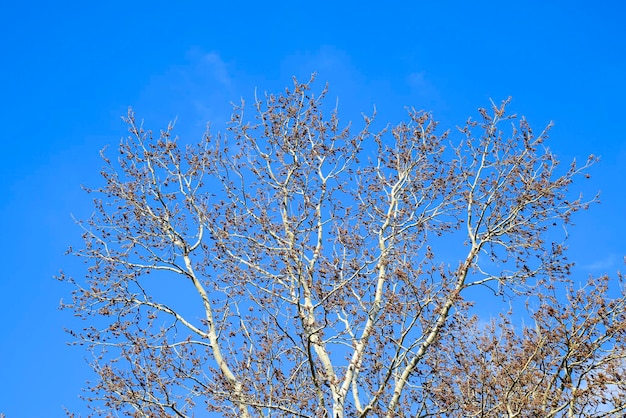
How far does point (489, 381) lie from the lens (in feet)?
41.0

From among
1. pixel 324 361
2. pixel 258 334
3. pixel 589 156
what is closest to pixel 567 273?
pixel 589 156

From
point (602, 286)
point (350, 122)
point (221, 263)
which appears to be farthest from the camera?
point (350, 122)

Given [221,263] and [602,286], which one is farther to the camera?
[221,263]

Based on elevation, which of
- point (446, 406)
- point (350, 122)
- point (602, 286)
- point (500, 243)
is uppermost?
point (350, 122)

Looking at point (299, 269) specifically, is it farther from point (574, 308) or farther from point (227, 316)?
point (574, 308)

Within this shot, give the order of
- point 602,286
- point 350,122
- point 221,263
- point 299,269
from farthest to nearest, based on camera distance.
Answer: point 350,122, point 221,263, point 602,286, point 299,269

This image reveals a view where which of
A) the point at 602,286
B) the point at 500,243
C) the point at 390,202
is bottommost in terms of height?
the point at 602,286

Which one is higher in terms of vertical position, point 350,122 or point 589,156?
point 350,122

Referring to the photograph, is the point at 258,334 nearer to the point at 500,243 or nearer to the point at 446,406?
the point at 446,406

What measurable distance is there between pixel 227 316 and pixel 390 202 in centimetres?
409

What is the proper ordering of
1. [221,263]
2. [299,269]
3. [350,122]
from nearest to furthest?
[299,269]
[221,263]
[350,122]

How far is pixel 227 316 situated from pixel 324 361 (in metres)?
2.23

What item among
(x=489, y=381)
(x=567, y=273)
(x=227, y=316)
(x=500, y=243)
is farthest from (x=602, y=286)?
(x=227, y=316)

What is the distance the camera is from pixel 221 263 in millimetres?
14680
